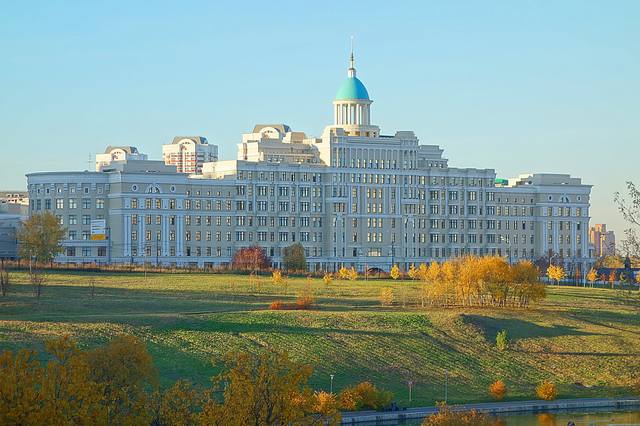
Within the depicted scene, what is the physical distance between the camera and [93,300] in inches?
3593

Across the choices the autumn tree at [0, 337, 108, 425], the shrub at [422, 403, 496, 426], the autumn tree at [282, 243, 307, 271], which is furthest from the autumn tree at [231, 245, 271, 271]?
the autumn tree at [0, 337, 108, 425]

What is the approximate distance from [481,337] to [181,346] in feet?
71.0

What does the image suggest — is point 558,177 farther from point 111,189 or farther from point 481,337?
point 481,337

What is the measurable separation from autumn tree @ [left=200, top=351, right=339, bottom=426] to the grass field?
20621 mm

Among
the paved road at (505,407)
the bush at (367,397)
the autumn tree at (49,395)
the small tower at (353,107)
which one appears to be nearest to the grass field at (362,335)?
the paved road at (505,407)

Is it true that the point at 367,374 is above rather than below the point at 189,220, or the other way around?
below

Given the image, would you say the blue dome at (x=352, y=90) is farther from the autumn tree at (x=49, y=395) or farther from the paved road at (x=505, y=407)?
the autumn tree at (x=49, y=395)

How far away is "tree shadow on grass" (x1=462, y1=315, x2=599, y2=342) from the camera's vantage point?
87750 millimetres

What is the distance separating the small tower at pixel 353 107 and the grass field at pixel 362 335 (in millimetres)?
51841

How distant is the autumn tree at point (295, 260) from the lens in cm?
13388

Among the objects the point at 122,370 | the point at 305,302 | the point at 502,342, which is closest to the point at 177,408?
the point at 122,370

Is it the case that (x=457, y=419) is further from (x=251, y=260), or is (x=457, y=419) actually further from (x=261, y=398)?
(x=251, y=260)

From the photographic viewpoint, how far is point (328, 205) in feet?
494

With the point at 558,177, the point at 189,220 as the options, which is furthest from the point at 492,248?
the point at 189,220
